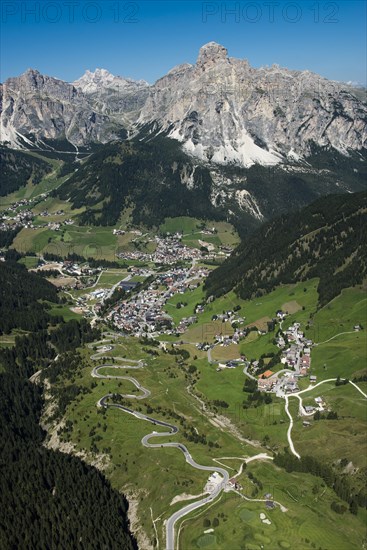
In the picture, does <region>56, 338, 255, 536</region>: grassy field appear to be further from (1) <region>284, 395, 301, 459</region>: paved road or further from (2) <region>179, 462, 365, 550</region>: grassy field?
(1) <region>284, 395, 301, 459</region>: paved road

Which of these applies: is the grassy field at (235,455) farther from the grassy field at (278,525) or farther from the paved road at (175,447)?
the paved road at (175,447)

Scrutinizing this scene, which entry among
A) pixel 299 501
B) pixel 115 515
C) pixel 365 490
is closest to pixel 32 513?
pixel 115 515

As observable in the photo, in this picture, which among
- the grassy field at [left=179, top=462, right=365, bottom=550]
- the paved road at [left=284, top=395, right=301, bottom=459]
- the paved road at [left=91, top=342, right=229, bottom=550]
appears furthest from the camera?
the paved road at [left=284, top=395, right=301, bottom=459]

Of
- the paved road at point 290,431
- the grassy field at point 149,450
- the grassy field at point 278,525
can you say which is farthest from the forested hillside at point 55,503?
the paved road at point 290,431

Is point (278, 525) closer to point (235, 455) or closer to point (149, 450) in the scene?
point (235, 455)

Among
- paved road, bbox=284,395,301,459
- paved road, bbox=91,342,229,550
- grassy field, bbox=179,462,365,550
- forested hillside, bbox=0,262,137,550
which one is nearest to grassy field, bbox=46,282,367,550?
grassy field, bbox=179,462,365,550

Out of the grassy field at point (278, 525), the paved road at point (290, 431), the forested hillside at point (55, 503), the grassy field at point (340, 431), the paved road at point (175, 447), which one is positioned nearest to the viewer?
the grassy field at point (278, 525)

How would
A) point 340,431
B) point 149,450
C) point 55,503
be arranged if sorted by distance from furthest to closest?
point 340,431, point 149,450, point 55,503

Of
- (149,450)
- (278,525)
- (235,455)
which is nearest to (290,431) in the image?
(235,455)

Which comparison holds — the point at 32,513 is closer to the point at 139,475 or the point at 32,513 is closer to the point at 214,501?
the point at 139,475

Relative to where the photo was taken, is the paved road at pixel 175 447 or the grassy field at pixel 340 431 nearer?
the paved road at pixel 175 447

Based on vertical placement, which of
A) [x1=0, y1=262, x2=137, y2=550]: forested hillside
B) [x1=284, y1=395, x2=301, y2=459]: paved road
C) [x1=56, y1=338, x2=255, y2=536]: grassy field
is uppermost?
[x1=284, y1=395, x2=301, y2=459]: paved road
